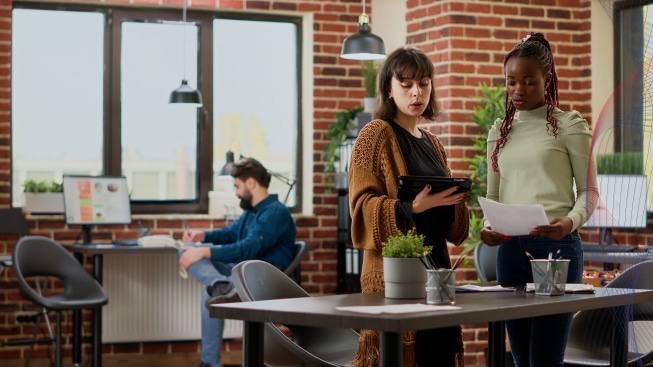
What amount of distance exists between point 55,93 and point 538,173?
4.44 metres

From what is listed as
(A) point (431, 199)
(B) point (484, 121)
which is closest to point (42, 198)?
(B) point (484, 121)

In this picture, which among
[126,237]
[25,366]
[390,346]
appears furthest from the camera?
[126,237]

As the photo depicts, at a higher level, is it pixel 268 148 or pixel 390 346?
pixel 268 148

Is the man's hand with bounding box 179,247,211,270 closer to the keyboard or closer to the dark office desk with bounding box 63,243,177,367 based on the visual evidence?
the dark office desk with bounding box 63,243,177,367

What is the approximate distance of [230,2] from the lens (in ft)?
21.6

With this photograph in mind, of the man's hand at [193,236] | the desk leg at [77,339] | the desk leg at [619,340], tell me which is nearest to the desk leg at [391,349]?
the desk leg at [619,340]

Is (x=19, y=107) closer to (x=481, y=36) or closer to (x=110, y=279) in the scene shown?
(x=110, y=279)

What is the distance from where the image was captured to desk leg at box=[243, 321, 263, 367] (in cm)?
220

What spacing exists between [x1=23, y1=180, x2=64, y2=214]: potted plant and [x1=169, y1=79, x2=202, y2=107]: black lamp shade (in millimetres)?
977

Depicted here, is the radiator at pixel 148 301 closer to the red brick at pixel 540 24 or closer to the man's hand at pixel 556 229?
the red brick at pixel 540 24

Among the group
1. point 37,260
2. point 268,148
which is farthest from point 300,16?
point 37,260

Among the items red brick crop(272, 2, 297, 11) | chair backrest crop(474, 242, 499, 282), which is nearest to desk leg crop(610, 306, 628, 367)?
chair backrest crop(474, 242, 499, 282)

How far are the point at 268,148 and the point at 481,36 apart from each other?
185 cm

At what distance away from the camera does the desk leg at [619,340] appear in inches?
114
